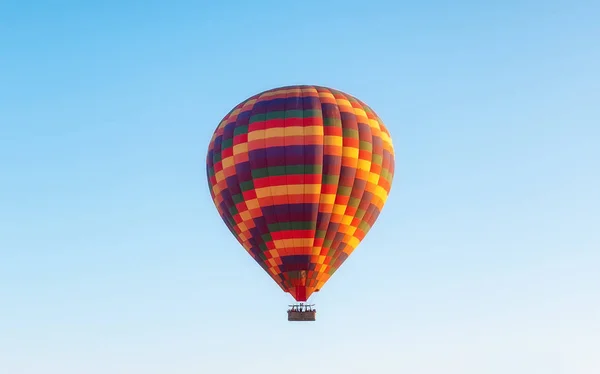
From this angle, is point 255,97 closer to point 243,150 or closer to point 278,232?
point 243,150

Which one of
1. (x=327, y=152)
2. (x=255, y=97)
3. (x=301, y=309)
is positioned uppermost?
(x=255, y=97)

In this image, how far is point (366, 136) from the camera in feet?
165

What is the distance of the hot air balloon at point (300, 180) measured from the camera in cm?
4925

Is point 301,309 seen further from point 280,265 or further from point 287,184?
point 287,184

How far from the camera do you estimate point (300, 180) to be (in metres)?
49.1

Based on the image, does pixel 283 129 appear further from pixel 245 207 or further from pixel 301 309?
pixel 301 309

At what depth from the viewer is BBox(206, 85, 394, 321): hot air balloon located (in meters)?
49.2

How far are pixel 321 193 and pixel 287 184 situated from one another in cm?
163

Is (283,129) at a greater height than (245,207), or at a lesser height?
greater

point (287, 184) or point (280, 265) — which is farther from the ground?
point (287, 184)

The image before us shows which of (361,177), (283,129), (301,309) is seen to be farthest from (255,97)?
(301,309)

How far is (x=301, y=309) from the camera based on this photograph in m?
49.8

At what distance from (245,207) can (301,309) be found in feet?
18.0

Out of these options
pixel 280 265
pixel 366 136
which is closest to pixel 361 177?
pixel 366 136
